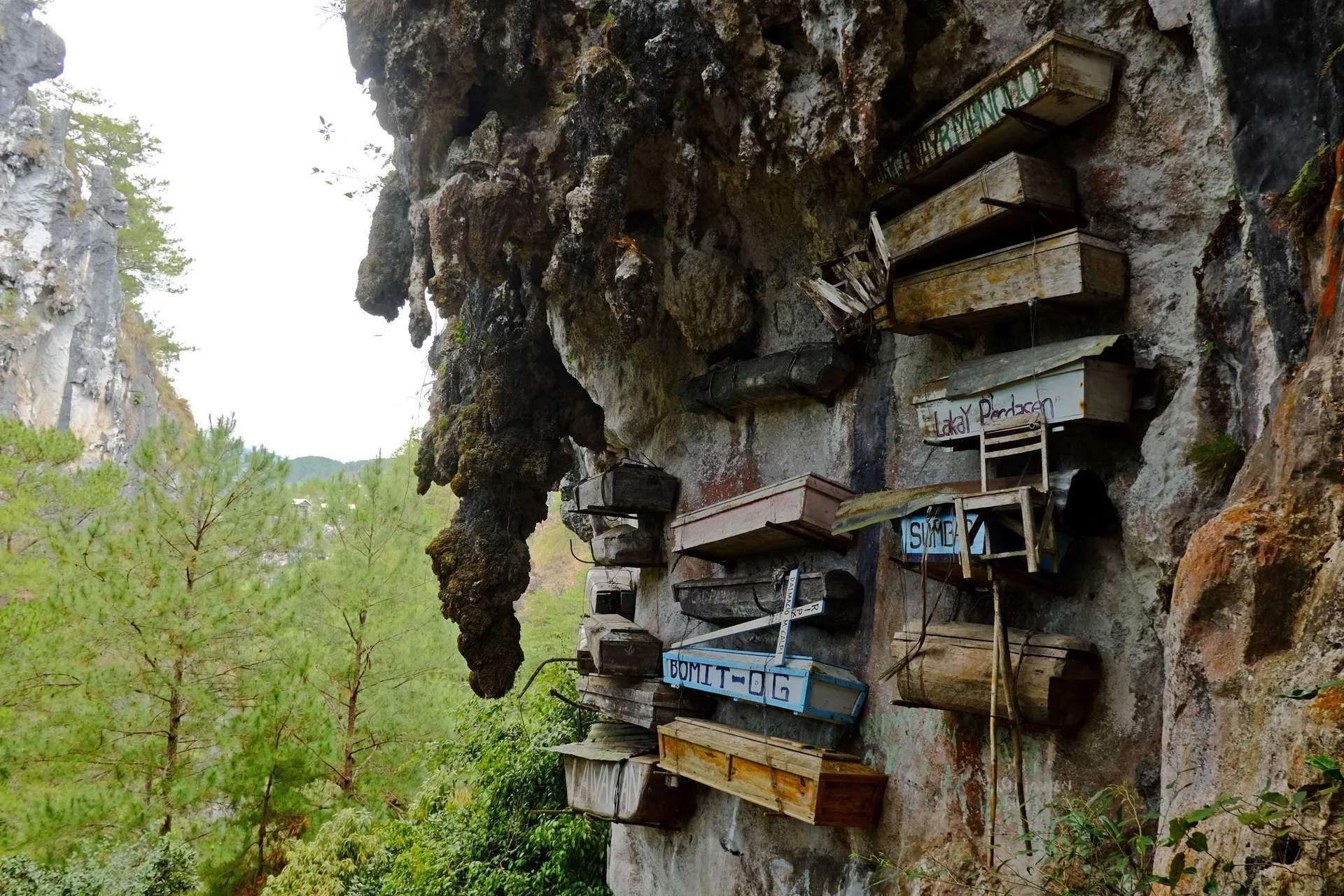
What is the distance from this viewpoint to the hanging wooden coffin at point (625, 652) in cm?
704

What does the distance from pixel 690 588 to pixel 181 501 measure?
7.94m

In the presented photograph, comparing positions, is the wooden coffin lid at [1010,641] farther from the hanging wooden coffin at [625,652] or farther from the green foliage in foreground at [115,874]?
the green foliage in foreground at [115,874]

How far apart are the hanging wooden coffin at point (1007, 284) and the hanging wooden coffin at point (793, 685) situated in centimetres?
194

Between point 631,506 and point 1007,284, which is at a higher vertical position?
point 1007,284

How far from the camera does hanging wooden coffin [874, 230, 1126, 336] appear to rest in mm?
4008

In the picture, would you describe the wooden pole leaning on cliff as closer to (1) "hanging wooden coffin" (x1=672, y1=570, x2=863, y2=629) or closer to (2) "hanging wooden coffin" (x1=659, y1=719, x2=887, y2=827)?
(2) "hanging wooden coffin" (x1=659, y1=719, x2=887, y2=827)

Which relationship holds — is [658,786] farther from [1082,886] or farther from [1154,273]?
[1154,273]

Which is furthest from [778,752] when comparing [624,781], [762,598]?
[624,781]

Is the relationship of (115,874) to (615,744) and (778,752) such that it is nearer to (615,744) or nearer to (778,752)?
(615,744)

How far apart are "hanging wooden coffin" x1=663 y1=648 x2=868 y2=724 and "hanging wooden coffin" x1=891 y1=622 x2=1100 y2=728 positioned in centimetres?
61

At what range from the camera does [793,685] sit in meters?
5.14

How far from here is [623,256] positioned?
6.53m

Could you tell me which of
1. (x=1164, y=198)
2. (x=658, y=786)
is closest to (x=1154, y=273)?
(x=1164, y=198)

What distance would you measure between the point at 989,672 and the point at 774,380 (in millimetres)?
2572
